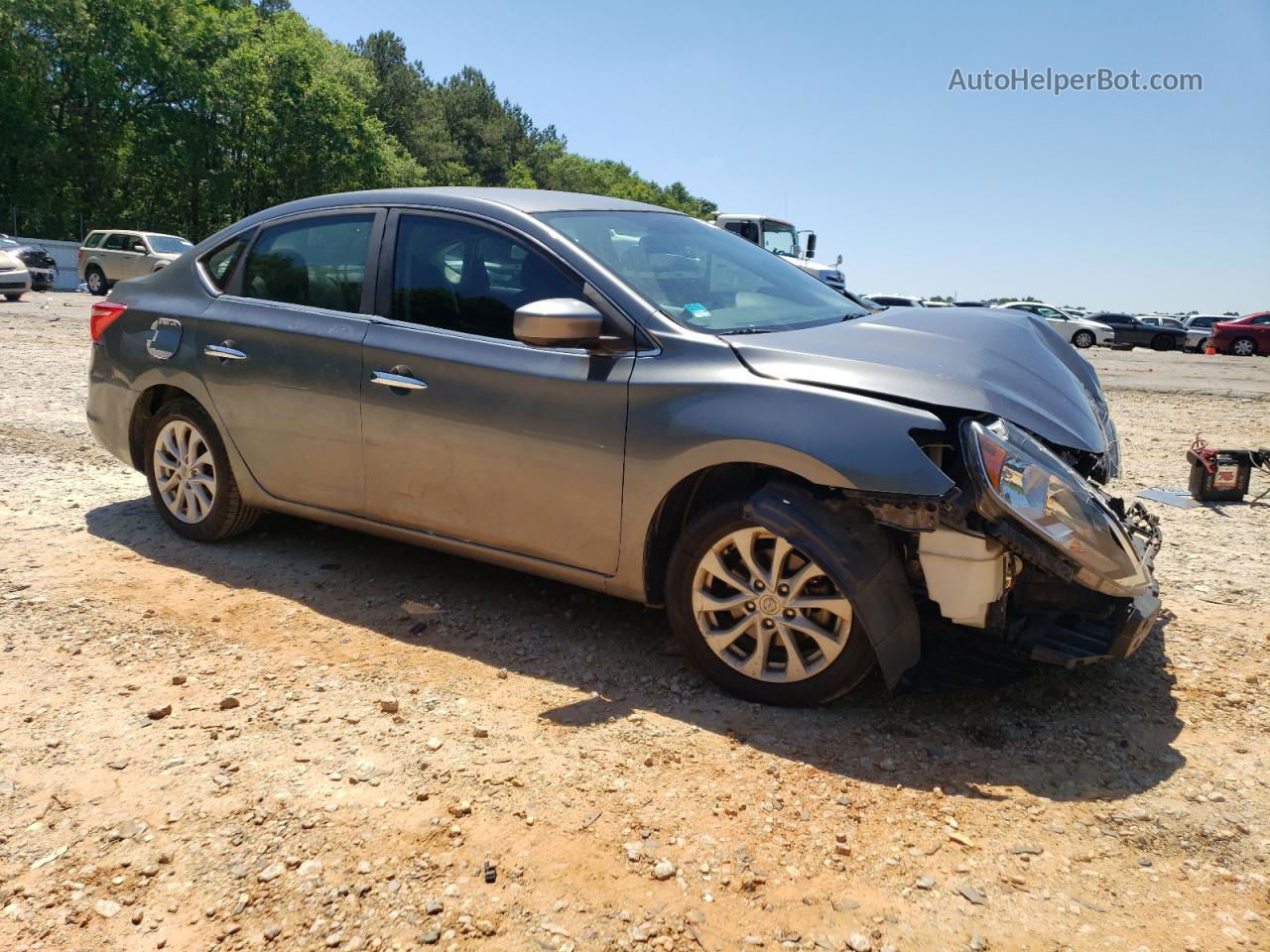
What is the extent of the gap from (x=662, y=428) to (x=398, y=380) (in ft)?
4.05

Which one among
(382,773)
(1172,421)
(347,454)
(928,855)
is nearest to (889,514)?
(928,855)

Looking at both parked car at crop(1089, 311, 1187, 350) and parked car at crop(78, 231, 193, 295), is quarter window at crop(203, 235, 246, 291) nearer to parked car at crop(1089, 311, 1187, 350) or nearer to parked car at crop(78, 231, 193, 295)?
parked car at crop(78, 231, 193, 295)

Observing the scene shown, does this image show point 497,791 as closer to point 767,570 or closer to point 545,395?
point 767,570

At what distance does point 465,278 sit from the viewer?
4215 millimetres

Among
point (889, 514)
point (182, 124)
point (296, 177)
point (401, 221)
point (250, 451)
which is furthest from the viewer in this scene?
point (296, 177)

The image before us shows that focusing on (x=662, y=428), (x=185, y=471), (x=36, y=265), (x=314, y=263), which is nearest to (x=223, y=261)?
(x=314, y=263)

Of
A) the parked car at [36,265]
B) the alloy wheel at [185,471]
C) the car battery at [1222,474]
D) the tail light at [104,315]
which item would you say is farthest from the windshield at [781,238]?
the alloy wheel at [185,471]

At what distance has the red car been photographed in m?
30.1

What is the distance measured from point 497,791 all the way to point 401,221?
2.50 m

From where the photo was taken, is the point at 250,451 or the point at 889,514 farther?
the point at 250,451

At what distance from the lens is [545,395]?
3.84 m

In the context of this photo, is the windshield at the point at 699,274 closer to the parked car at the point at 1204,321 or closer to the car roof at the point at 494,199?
the car roof at the point at 494,199

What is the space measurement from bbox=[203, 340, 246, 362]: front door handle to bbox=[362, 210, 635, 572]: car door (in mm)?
819

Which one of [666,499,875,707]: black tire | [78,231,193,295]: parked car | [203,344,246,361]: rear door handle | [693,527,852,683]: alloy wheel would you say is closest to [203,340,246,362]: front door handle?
[203,344,246,361]: rear door handle
